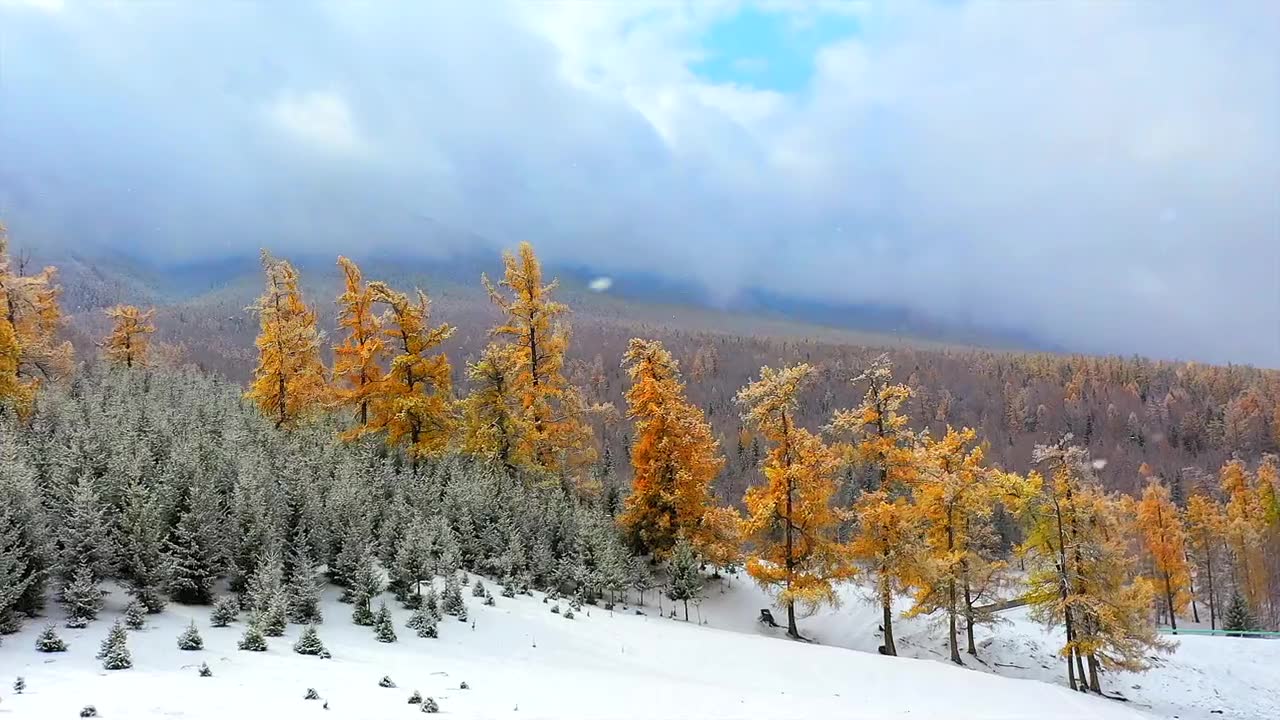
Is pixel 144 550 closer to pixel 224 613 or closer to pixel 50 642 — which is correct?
pixel 224 613

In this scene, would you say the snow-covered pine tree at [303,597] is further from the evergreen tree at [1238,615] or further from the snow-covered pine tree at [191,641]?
the evergreen tree at [1238,615]

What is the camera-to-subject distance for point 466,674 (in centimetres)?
1139

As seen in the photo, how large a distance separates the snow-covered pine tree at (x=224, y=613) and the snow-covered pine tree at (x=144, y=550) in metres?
0.86

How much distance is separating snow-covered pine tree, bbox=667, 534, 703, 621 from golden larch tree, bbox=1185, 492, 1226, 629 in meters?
56.7

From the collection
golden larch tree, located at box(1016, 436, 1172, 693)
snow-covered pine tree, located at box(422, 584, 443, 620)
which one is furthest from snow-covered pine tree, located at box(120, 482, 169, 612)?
golden larch tree, located at box(1016, 436, 1172, 693)

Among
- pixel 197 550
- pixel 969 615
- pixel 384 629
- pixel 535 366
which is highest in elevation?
pixel 535 366

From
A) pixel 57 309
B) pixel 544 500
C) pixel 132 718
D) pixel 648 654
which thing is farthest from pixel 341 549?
pixel 57 309

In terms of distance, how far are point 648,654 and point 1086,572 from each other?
57.6ft

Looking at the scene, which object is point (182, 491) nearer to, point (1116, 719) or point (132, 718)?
point (132, 718)

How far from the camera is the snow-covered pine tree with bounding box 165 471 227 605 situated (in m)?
12.8

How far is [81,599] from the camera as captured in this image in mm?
10719

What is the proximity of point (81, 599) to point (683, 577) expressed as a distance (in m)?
18.0

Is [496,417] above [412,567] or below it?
above

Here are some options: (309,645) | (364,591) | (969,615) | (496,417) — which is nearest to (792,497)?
(969,615)
